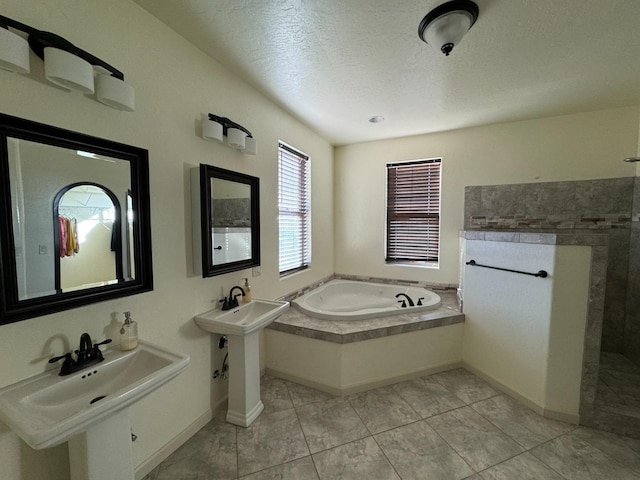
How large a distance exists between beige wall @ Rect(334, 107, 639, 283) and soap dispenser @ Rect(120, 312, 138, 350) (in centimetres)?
280

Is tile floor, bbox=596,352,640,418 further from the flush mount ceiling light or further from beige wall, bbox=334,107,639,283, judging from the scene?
the flush mount ceiling light

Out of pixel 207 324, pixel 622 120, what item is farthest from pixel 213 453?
pixel 622 120

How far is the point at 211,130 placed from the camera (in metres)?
1.65

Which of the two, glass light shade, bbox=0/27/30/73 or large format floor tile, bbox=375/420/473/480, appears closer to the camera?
glass light shade, bbox=0/27/30/73

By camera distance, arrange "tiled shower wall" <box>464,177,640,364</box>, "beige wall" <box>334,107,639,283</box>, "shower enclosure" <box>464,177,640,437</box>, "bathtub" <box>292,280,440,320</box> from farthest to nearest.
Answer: "bathtub" <box>292,280,440,320</box>
"beige wall" <box>334,107,639,283</box>
"tiled shower wall" <box>464,177,640,364</box>
"shower enclosure" <box>464,177,640,437</box>

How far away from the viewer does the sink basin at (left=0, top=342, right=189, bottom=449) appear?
798mm

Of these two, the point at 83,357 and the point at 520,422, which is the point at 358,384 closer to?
the point at 520,422

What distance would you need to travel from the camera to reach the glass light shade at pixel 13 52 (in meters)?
0.84

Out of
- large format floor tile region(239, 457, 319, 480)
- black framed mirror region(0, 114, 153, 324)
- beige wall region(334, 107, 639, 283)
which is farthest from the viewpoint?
beige wall region(334, 107, 639, 283)

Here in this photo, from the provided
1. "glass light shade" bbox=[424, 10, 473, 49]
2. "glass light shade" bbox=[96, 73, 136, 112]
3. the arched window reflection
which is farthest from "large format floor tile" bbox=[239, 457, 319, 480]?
"glass light shade" bbox=[424, 10, 473, 49]

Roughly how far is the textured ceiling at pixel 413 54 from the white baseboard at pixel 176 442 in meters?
2.46

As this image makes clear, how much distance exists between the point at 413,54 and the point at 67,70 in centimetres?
181

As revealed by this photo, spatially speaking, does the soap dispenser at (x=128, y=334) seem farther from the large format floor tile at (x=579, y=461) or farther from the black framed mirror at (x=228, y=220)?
the large format floor tile at (x=579, y=461)

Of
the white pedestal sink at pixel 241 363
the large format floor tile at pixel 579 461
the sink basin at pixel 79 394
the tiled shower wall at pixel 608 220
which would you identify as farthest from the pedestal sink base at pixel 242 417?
the tiled shower wall at pixel 608 220
